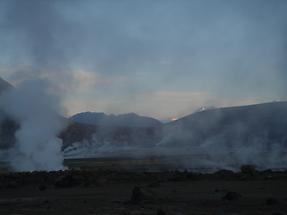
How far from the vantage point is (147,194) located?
124 feet

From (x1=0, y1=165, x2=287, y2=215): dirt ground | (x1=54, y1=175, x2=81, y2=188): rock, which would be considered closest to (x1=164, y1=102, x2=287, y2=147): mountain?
(x1=0, y1=165, x2=287, y2=215): dirt ground

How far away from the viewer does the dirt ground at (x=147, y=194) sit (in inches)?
1199

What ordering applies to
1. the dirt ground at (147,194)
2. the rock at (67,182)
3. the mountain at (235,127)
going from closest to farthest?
the dirt ground at (147,194) → the rock at (67,182) → the mountain at (235,127)

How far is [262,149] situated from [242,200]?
69.7 metres

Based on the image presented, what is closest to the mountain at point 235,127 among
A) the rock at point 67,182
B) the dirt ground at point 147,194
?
the dirt ground at point 147,194

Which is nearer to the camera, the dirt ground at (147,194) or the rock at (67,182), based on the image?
the dirt ground at (147,194)

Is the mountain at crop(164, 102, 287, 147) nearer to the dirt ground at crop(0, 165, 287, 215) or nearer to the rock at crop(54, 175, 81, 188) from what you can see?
the dirt ground at crop(0, 165, 287, 215)

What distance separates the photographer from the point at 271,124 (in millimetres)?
126625

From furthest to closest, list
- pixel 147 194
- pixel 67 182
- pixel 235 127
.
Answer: pixel 235 127, pixel 67 182, pixel 147 194

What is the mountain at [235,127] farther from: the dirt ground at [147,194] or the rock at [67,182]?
the rock at [67,182]

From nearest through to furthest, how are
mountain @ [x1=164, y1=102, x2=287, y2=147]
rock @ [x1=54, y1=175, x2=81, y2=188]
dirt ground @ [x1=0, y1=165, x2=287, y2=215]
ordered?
dirt ground @ [x1=0, y1=165, x2=287, y2=215] → rock @ [x1=54, y1=175, x2=81, y2=188] → mountain @ [x1=164, y1=102, x2=287, y2=147]

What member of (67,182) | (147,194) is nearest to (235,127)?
(67,182)

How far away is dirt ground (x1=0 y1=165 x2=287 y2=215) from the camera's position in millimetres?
30453

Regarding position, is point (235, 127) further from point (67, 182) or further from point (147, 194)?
point (147, 194)
